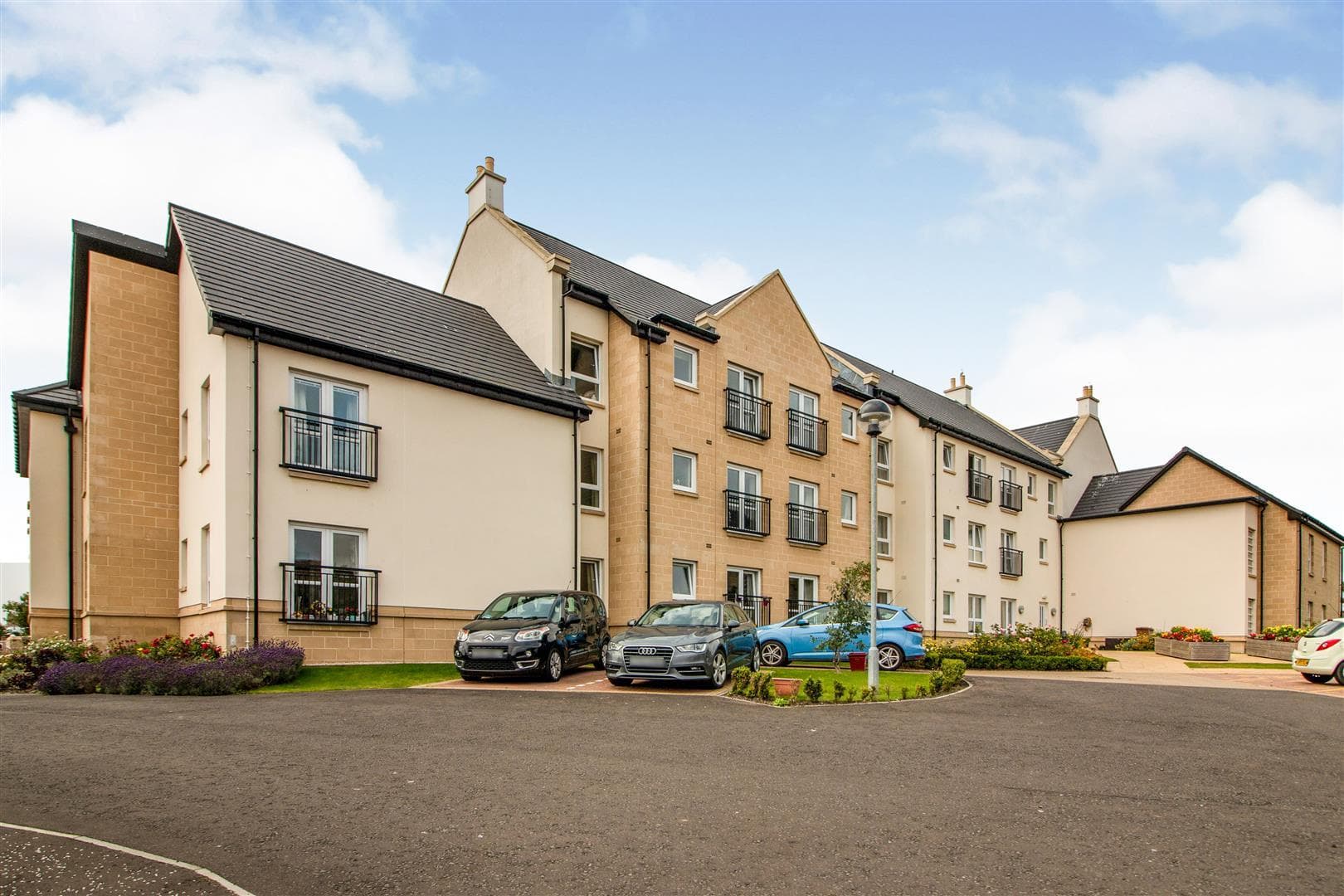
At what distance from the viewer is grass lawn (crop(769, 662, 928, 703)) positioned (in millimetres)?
14664

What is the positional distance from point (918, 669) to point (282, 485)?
43.5 ft

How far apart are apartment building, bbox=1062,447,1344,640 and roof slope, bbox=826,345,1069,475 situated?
11.7 ft

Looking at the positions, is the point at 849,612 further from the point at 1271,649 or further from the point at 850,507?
the point at 1271,649

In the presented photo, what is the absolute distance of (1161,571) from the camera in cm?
3844

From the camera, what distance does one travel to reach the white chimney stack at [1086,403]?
46219mm

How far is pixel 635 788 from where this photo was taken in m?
7.64

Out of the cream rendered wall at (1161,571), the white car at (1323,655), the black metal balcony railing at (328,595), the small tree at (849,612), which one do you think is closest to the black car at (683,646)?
the small tree at (849,612)

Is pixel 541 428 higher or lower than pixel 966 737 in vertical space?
higher

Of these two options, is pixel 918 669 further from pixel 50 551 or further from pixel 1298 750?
pixel 50 551

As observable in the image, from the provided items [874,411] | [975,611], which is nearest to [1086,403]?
[975,611]

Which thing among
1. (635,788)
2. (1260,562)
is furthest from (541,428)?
Result: (1260,562)

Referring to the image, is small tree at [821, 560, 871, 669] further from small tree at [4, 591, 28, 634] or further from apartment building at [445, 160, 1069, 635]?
small tree at [4, 591, 28, 634]

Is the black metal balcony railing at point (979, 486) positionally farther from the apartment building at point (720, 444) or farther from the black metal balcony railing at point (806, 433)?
the black metal balcony railing at point (806, 433)

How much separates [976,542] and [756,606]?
13.9m
